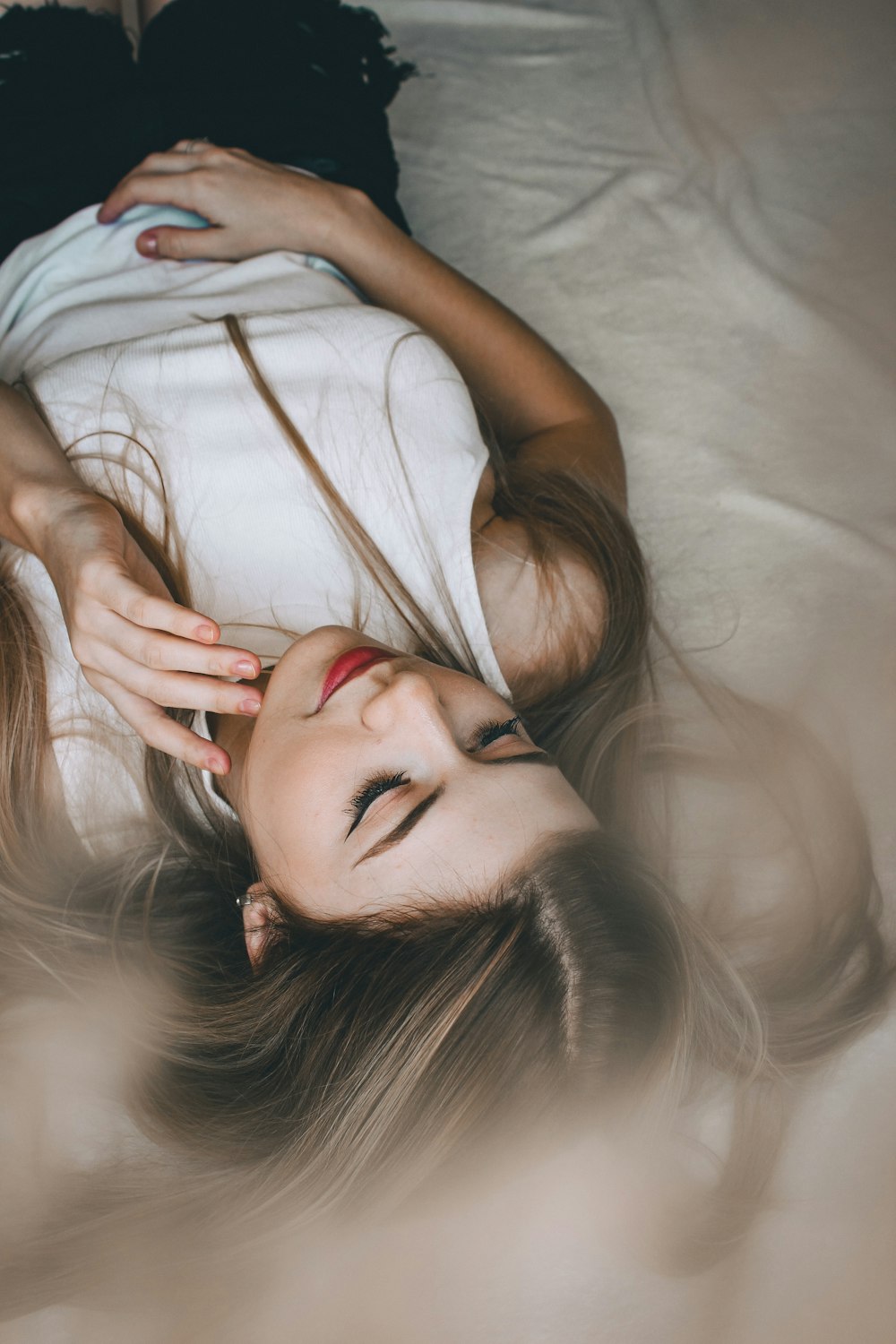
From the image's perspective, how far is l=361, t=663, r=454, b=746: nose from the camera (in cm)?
79

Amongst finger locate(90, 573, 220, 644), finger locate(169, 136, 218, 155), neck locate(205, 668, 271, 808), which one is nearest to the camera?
finger locate(90, 573, 220, 644)

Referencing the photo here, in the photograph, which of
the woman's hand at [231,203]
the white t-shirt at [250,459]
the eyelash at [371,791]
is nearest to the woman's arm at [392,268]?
the woman's hand at [231,203]

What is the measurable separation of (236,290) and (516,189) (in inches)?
21.5

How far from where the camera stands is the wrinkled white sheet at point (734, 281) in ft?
3.77

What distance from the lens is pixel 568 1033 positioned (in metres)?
0.79

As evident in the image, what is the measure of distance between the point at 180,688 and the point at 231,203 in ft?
2.28

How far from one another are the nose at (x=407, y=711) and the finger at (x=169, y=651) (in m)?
0.10

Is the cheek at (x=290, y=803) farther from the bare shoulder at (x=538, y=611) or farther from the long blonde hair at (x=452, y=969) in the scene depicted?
the bare shoulder at (x=538, y=611)

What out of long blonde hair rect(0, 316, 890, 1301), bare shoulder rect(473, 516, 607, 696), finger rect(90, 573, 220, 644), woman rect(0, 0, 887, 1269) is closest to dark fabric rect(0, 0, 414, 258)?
woman rect(0, 0, 887, 1269)

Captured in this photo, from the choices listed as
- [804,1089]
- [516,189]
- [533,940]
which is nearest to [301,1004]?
[533,940]

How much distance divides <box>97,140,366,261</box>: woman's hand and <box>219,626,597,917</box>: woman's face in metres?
0.62

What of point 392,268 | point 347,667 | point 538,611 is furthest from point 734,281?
point 347,667

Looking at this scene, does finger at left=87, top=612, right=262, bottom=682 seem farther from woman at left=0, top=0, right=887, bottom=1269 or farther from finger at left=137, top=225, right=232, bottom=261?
finger at left=137, top=225, right=232, bottom=261

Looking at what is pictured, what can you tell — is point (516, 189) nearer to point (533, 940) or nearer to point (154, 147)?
point (154, 147)
